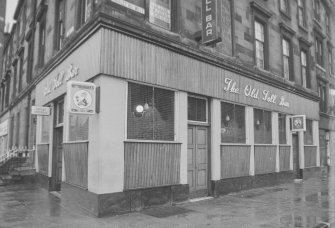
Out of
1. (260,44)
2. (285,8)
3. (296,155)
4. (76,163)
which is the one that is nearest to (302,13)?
(285,8)

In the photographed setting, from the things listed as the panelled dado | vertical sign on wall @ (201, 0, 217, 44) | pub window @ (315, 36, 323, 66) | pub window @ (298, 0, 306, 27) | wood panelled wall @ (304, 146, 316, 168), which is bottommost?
wood panelled wall @ (304, 146, 316, 168)

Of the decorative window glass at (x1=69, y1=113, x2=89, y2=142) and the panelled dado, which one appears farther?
the decorative window glass at (x1=69, y1=113, x2=89, y2=142)

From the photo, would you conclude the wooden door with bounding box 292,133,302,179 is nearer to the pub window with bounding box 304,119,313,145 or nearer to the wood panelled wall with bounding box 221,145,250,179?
the pub window with bounding box 304,119,313,145

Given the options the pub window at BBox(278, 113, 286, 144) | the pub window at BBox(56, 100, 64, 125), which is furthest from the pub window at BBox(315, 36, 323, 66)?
the pub window at BBox(56, 100, 64, 125)

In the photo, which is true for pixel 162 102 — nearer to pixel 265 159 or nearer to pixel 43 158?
pixel 43 158

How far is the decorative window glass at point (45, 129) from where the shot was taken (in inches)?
523

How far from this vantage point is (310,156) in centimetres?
1877

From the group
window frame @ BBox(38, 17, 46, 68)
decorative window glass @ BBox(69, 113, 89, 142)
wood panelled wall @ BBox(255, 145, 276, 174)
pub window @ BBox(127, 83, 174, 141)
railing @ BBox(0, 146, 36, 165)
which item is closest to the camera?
pub window @ BBox(127, 83, 174, 141)

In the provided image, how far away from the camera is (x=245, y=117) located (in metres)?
13.7

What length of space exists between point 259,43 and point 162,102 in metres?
7.64

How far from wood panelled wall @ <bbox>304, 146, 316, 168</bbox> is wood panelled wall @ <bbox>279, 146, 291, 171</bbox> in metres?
2.45

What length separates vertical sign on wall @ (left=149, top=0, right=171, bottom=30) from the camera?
34.0 feet

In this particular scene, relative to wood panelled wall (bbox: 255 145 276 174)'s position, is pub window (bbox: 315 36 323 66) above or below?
above

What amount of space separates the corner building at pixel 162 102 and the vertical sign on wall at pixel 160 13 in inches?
1.6
